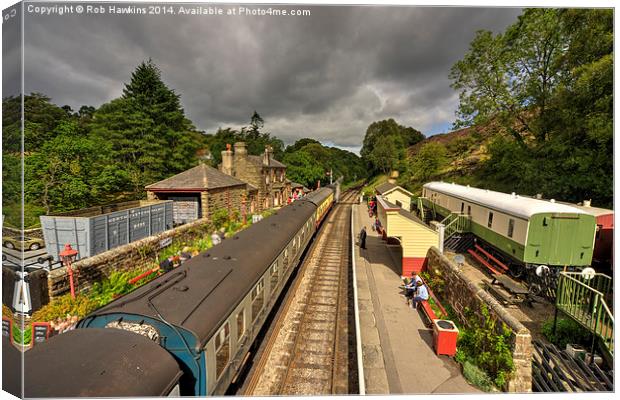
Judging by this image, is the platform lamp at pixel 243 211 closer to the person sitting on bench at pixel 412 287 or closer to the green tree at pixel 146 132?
the green tree at pixel 146 132

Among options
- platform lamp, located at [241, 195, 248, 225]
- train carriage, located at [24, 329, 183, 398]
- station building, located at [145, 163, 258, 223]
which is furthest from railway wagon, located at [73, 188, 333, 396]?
platform lamp, located at [241, 195, 248, 225]

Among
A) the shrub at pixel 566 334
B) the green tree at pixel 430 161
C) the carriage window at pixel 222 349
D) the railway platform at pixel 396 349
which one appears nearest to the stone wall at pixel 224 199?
the railway platform at pixel 396 349

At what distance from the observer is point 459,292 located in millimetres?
9539

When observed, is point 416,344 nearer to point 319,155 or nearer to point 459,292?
point 459,292

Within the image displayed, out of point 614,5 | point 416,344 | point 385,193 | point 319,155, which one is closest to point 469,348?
point 416,344

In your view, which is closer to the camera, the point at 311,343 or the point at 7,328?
the point at 7,328

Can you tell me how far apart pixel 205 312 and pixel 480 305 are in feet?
24.7

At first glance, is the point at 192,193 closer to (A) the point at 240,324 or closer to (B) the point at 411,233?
(B) the point at 411,233

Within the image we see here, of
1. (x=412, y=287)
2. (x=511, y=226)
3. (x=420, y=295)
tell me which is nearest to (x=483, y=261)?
(x=511, y=226)

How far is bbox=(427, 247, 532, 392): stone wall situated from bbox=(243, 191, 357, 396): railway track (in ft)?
12.4

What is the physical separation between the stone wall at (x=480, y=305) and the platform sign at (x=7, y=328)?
9.99m

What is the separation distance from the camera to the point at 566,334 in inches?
319

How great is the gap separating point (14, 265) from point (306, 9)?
7.82 meters

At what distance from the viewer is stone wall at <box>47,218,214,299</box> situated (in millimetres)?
8750
